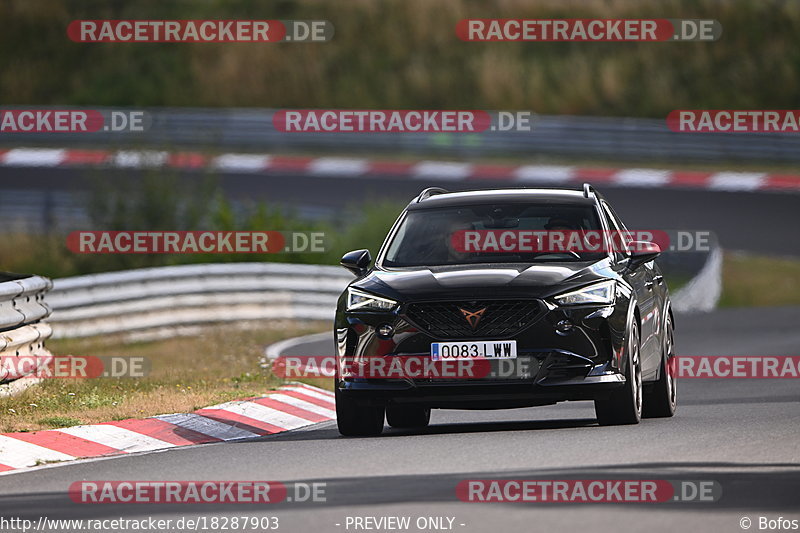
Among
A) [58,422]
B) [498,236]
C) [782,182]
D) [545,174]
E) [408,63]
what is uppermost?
[408,63]

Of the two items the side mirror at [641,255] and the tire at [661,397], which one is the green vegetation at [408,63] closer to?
the tire at [661,397]

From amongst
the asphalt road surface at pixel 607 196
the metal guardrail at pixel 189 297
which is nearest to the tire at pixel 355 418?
the metal guardrail at pixel 189 297

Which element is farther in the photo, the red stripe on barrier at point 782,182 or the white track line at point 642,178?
the white track line at point 642,178

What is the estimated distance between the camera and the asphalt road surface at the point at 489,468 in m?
7.82

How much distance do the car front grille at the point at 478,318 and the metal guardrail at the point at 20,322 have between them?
364 cm

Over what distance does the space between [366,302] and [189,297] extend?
1192 cm

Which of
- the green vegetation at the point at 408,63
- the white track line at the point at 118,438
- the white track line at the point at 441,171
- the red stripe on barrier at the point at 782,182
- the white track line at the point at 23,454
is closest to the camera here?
the white track line at the point at 23,454

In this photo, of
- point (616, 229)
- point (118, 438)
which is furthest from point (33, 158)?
point (118, 438)

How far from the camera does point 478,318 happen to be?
1096 cm

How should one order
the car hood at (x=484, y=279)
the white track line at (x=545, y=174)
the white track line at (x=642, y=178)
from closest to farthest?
1. the car hood at (x=484, y=279)
2. the white track line at (x=642, y=178)
3. the white track line at (x=545, y=174)

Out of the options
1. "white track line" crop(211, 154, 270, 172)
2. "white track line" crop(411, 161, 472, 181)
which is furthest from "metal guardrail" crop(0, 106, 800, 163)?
"white track line" crop(411, 161, 472, 181)

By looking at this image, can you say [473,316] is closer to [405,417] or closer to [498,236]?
[498,236]

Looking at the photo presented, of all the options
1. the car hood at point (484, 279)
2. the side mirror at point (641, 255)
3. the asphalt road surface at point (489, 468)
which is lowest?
the asphalt road surface at point (489, 468)

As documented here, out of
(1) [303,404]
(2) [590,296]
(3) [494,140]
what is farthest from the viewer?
(3) [494,140]
